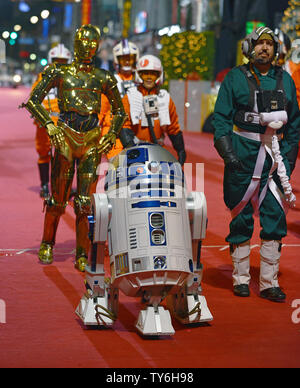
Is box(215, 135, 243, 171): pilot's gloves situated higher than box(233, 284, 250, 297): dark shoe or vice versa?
box(215, 135, 243, 171): pilot's gloves

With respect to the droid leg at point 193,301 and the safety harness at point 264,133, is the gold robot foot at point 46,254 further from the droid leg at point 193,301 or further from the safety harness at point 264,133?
the droid leg at point 193,301

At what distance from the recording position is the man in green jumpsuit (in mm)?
6254

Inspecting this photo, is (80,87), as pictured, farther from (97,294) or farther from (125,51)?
(125,51)

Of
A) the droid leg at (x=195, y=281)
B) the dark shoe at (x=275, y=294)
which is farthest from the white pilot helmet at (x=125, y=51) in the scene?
the droid leg at (x=195, y=281)

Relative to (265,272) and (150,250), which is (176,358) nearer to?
(150,250)

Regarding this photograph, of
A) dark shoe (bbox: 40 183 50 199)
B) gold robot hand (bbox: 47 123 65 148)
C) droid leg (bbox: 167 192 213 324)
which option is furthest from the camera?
dark shoe (bbox: 40 183 50 199)

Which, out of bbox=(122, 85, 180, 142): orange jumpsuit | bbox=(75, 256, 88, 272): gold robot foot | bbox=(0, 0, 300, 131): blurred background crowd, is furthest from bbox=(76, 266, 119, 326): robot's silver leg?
bbox=(0, 0, 300, 131): blurred background crowd

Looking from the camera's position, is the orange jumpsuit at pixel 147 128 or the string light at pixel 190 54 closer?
the orange jumpsuit at pixel 147 128

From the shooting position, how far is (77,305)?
19.9ft

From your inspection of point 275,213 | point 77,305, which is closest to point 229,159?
point 275,213

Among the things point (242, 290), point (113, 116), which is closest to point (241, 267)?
point (242, 290)

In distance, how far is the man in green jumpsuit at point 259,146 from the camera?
20.5ft

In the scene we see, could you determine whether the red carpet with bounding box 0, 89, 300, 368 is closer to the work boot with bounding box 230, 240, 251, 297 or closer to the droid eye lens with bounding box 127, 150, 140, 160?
the work boot with bounding box 230, 240, 251, 297

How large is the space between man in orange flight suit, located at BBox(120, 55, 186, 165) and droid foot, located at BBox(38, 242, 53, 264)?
1287 mm
